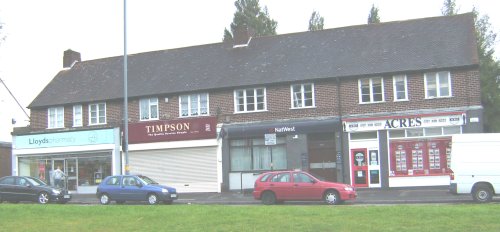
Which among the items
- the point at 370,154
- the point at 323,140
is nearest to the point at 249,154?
the point at 323,140

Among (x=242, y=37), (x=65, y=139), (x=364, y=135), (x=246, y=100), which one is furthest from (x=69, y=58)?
(x=364, y=135)

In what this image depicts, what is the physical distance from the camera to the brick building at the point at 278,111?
27.7 meters

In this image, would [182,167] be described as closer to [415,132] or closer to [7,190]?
[7,190]

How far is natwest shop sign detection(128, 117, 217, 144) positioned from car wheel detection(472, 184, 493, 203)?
14786 millimetres

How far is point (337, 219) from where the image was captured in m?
12.6

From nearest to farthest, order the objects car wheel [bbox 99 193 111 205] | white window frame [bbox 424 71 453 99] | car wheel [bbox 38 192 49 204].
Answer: car wheel [bbox 99 193 111 205]
car wheel [bbox 38 192 49 204]
white window frame [bbox 424 71 453 99]

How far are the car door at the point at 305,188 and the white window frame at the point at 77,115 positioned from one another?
17.6 m

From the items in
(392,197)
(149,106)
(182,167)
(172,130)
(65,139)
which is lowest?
(392,197)

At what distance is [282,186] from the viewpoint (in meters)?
22.2

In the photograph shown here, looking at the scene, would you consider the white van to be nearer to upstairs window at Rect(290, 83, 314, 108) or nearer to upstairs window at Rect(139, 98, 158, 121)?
upstairs window at Rect(290, 83, 314, 108)

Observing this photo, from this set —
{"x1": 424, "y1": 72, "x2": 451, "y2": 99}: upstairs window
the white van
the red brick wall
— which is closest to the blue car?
the red brick wall

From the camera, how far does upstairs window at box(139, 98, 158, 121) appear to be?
3299cm

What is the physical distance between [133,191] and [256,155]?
27.2ft

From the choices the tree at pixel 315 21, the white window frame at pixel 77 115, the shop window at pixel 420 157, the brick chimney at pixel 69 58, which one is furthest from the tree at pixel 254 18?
the shop window at pixel 420 157
